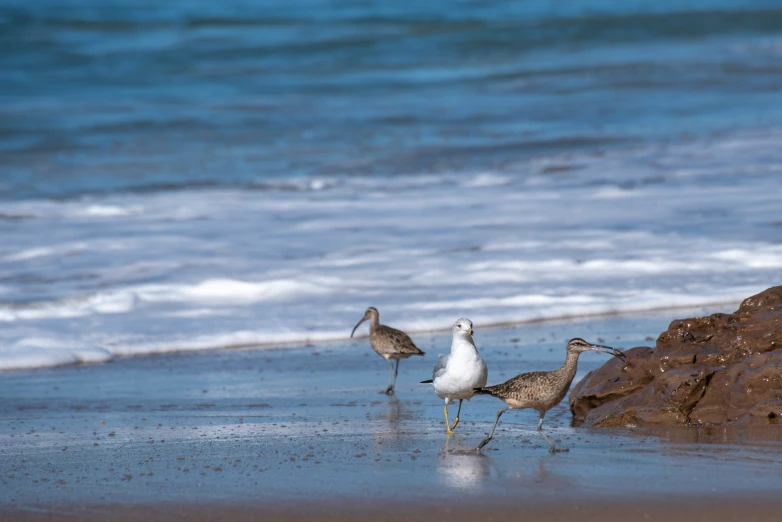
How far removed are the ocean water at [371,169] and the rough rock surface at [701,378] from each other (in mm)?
3002

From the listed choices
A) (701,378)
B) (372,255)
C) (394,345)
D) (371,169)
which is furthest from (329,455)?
(371,169)

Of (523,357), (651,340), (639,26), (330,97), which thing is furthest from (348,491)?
(639,26)

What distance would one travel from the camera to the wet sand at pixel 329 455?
14.4 ft

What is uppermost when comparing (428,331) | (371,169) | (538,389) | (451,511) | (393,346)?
(371,169)

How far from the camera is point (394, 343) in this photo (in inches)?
289

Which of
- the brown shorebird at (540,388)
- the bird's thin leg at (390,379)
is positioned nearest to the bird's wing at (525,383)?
the brown shorebird at (540,388)

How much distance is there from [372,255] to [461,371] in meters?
5.82

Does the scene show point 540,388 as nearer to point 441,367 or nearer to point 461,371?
point 461,371

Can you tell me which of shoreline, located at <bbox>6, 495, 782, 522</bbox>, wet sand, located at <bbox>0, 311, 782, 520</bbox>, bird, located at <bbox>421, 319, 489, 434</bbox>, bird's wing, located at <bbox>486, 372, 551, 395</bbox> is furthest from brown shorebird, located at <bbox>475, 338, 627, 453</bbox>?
shoreline, located at <bbox>6, 495, 782, 522</bbox>

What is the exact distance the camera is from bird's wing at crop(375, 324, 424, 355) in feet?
24.0

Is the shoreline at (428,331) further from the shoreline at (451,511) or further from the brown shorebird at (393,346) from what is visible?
the shoreline at (451,511)

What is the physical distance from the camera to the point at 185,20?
4138cm

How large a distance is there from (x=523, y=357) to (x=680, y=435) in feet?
7.40

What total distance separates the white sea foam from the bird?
9.62 feet
